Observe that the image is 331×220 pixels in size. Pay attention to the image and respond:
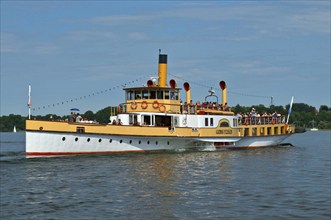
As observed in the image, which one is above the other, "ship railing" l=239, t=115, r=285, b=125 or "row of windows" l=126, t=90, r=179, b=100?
"row of windows" l=126, t=90, r=179, b=100

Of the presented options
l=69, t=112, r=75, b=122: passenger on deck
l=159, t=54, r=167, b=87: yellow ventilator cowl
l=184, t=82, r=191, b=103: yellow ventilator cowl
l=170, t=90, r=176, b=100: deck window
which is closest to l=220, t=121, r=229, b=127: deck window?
l=184, t=82, r=191, b=103: yellow ventilator cowl

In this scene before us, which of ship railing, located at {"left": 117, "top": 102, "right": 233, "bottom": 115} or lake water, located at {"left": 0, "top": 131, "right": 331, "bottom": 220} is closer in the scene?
lake water, located at {"left": 0, "top": 131, "right": 331, "bottom": 220}

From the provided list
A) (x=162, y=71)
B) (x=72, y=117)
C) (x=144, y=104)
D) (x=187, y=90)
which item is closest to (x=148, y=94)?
(x=144, y=104)

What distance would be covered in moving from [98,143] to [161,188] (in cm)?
1800

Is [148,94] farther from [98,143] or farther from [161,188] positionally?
[161,188]

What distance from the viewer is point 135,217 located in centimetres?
2203

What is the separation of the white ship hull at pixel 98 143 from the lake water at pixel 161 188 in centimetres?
111

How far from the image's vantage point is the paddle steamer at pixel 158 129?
146 feet

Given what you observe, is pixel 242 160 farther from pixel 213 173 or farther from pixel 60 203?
pixel 60 203

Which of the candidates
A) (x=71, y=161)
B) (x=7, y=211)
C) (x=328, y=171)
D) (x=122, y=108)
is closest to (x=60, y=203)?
(x=7, y=211)

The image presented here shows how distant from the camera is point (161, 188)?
29109 mm

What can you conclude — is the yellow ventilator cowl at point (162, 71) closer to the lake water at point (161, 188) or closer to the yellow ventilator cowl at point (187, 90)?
the yellow ventilator cowl at point (187, 90)

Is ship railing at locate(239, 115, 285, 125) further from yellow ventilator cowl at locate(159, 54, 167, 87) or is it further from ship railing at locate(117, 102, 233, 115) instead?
yellow ventilator cowl at locate(159, 54, 167, 87)

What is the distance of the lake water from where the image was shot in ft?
75.6
